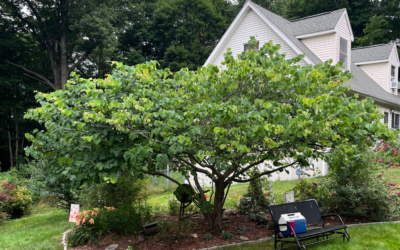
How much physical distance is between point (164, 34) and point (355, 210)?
25.1 metres

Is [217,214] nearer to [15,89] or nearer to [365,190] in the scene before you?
[365,190]

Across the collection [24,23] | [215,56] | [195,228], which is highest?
[24,23]

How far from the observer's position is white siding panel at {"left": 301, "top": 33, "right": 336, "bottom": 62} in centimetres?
1460

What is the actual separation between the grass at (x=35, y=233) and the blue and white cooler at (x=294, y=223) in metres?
4.49

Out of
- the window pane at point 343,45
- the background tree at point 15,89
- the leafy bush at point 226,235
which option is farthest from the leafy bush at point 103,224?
the background tree at point 15,89

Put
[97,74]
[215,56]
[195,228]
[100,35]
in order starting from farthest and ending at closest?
[97,74] → [100,35] → [215,56] → [195,228]

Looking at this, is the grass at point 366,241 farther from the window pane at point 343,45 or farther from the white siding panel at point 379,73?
the white siding panel at point 379,73

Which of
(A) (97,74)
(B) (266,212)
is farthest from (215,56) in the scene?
(A) (97,74)

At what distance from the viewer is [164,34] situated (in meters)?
28.6

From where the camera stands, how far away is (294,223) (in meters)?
5.21

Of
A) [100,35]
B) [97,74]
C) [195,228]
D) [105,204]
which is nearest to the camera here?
[195,228]

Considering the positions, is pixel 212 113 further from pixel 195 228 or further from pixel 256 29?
pixel 256 29

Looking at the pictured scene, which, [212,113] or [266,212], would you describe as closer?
[212,113]

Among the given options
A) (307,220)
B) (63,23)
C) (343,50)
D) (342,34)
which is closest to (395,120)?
(343,50)
